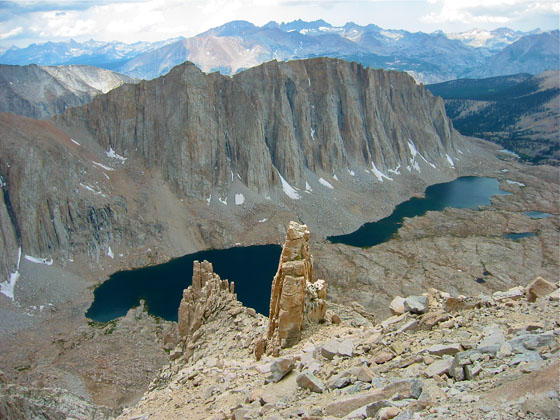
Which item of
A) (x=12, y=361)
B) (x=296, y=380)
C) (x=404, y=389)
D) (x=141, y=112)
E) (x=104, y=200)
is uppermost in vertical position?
(x=141, y=112)

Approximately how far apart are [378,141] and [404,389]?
360 feet

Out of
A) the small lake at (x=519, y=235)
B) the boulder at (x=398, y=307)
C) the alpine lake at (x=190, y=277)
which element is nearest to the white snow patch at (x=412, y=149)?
the alpine lake at (x=190, y=277)

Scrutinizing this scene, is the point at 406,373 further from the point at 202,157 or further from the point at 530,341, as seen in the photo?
the point at 202,157

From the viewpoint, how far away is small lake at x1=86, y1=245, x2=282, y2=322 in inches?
2213

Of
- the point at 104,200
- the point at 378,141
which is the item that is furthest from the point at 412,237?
the point at 104,200

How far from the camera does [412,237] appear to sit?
265ft

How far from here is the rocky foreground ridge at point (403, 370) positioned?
1052cm

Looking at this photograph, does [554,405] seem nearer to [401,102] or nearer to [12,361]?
[12,361]

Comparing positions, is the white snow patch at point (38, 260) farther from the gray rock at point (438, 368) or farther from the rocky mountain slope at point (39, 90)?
the rocky mountain slope at point (39, 90)

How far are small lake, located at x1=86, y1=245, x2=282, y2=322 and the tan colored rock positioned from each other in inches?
1483

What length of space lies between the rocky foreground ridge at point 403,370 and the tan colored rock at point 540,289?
49 mm

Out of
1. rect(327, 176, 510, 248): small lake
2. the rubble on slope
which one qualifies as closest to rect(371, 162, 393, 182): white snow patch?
rect(327, 176, 510, 248): small lake

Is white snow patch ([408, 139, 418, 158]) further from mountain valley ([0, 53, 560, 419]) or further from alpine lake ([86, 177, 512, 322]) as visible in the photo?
alpine lake ([86, 177, 512, 322])

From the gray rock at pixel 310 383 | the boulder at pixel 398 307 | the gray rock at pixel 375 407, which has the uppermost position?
the gray rock at pixel 375 407
